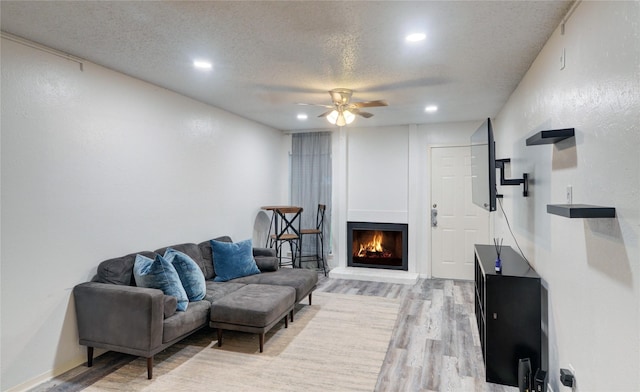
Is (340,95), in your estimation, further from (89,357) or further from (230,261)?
(89,357)

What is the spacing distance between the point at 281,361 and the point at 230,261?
4.96ft

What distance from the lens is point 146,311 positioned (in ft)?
8.44

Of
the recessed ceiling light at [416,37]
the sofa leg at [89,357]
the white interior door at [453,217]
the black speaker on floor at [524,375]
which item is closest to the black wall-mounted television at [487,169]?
the recessed ceiling light at [416,37]

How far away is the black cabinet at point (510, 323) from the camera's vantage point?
8.17 ft

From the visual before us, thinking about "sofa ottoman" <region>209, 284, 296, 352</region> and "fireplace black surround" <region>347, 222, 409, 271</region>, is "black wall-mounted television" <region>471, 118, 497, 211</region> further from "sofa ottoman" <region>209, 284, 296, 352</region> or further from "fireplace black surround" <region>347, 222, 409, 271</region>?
"fireplace black surround" <region>347, 222, 409, 271</region>

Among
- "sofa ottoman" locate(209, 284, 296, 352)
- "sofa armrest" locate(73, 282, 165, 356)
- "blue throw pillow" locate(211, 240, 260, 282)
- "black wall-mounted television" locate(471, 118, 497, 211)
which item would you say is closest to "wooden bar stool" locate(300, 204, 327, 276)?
"blue throw pillow" locate(211, 240, 260, 282)

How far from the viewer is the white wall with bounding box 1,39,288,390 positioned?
2.42 m

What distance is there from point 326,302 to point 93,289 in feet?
8.54

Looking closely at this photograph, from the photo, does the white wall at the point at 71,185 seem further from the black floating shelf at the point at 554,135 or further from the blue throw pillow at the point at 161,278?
the black floating shelf at the point at 554,135

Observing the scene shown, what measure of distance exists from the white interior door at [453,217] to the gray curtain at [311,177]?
178cm

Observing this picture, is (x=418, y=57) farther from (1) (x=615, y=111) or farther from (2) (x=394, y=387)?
(2) (x=394, y=387)

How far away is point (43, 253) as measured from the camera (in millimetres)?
2588

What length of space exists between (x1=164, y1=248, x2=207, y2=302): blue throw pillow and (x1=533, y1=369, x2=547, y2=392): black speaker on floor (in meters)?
2.73

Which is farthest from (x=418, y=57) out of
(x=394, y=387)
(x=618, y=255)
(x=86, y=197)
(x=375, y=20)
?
(x=86, y=197)
